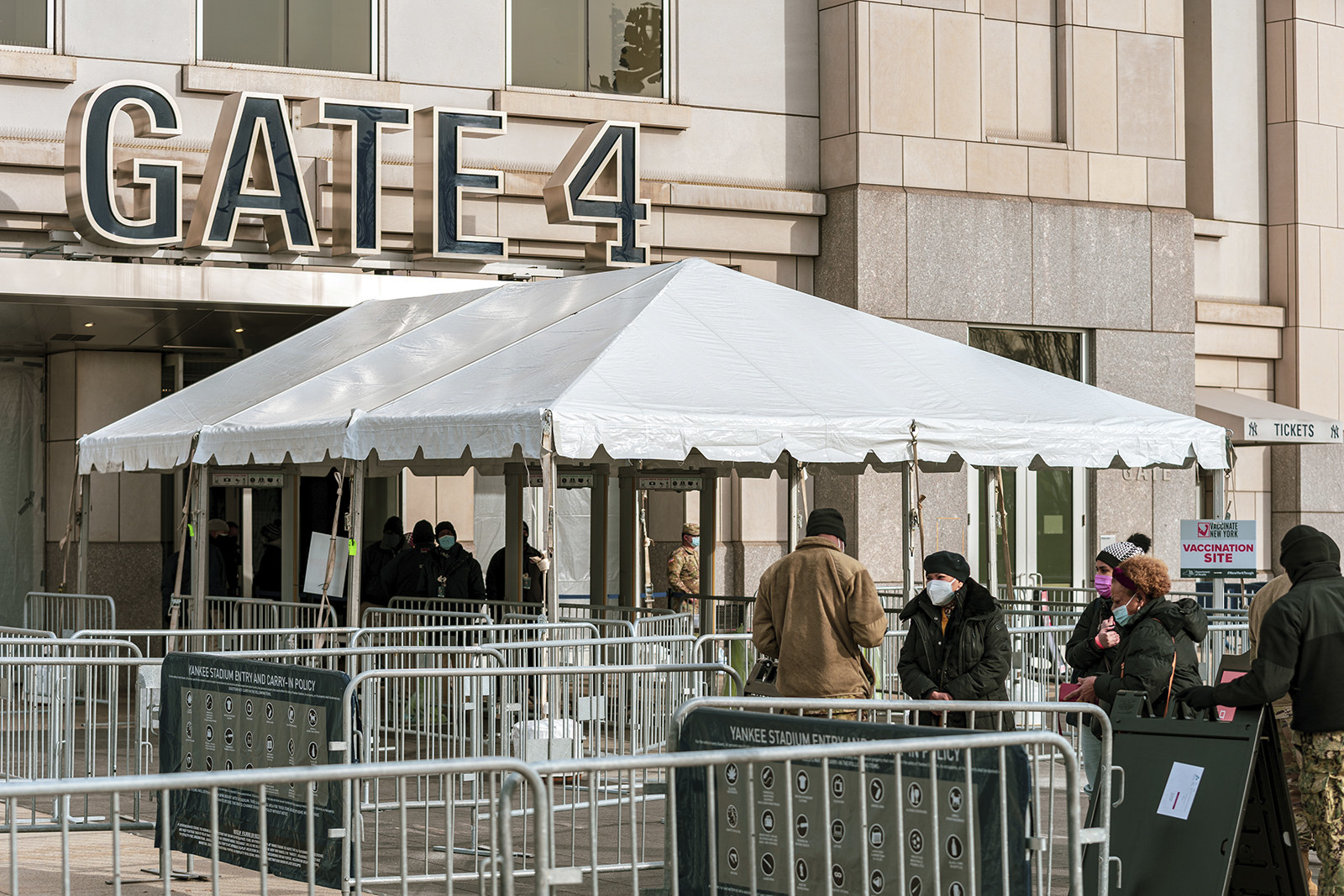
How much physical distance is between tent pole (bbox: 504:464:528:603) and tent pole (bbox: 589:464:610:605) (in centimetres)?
82

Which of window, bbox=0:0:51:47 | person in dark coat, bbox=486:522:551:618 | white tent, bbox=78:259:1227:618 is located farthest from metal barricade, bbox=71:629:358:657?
window, bbox=0:0:51:47

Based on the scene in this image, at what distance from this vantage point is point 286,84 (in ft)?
67.4

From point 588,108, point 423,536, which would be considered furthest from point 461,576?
point 588,108

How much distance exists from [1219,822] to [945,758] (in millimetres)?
2570

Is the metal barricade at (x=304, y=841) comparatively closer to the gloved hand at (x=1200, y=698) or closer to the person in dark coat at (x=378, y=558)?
the gloved hand at (x=1200, y=698)

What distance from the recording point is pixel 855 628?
9.84 m

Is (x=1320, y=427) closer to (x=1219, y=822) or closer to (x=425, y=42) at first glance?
(x=425, y=42)

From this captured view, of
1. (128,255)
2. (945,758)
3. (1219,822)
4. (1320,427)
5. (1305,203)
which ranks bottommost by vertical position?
(1219,822)

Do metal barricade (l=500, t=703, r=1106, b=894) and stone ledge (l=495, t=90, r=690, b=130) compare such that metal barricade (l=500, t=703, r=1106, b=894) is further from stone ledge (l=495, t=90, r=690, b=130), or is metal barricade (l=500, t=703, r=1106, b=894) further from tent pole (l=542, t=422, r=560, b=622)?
stone ledge (l=495, t=90, r=690, b=130)

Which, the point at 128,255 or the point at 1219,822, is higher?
the point at 128,255

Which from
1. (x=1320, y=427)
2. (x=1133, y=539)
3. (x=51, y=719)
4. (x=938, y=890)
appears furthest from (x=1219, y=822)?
(x=1320, y=427)

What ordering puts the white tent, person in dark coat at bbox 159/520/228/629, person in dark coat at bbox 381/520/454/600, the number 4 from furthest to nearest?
the number 4, person in dark coat at bbox 159/520/228/629, person in dark coat at bbox 381/520/454/600, the white tent

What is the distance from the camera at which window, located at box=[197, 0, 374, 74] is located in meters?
20.4

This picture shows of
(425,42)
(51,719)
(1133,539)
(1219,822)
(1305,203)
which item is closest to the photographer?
(1219,822)
